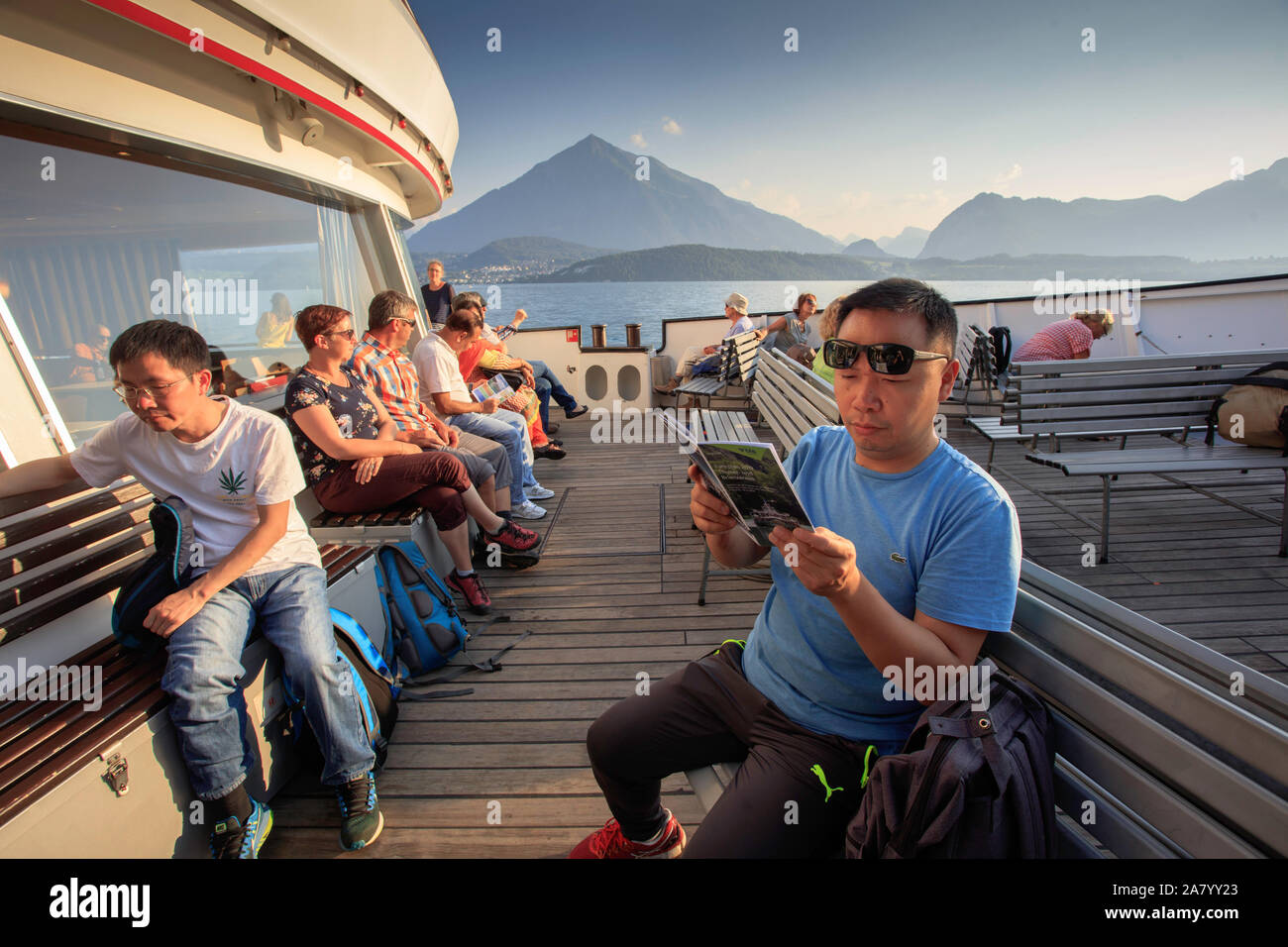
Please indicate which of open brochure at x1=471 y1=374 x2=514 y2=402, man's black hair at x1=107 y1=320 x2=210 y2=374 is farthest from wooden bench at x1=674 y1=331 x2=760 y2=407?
man's black hair at x1=107 y1=320 x2=210 y2=374

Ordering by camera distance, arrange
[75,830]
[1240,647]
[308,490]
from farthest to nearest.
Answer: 1. [308,490]
2. [1240,647]
3. [75,830]

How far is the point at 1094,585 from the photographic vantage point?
3.57 metres

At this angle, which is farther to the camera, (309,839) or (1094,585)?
(1094,585)

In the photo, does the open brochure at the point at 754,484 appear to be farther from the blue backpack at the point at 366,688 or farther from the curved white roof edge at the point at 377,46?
the curved white roof edge at the point at 377,46

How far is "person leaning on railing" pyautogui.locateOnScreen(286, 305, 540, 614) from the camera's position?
3.43 metres

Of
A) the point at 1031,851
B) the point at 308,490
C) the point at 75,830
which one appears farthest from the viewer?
the point at 308,490

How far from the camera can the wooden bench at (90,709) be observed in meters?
1.66

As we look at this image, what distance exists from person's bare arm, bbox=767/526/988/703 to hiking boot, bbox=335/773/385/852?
1739 mm

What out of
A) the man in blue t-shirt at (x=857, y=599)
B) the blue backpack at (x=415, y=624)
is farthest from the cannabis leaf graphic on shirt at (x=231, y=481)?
the man in blue t-shirt at (x=857, y=599)

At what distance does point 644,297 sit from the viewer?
84562 mm

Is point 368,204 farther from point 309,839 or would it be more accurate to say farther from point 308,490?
point 309,839

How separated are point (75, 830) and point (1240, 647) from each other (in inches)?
169

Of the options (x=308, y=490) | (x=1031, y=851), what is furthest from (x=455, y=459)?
(x=1031, y=851)

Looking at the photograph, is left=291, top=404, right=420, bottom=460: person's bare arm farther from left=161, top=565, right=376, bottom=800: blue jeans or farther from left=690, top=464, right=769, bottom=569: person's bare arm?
left=690, top=464, right=769, bottom=569: person's bare arm
